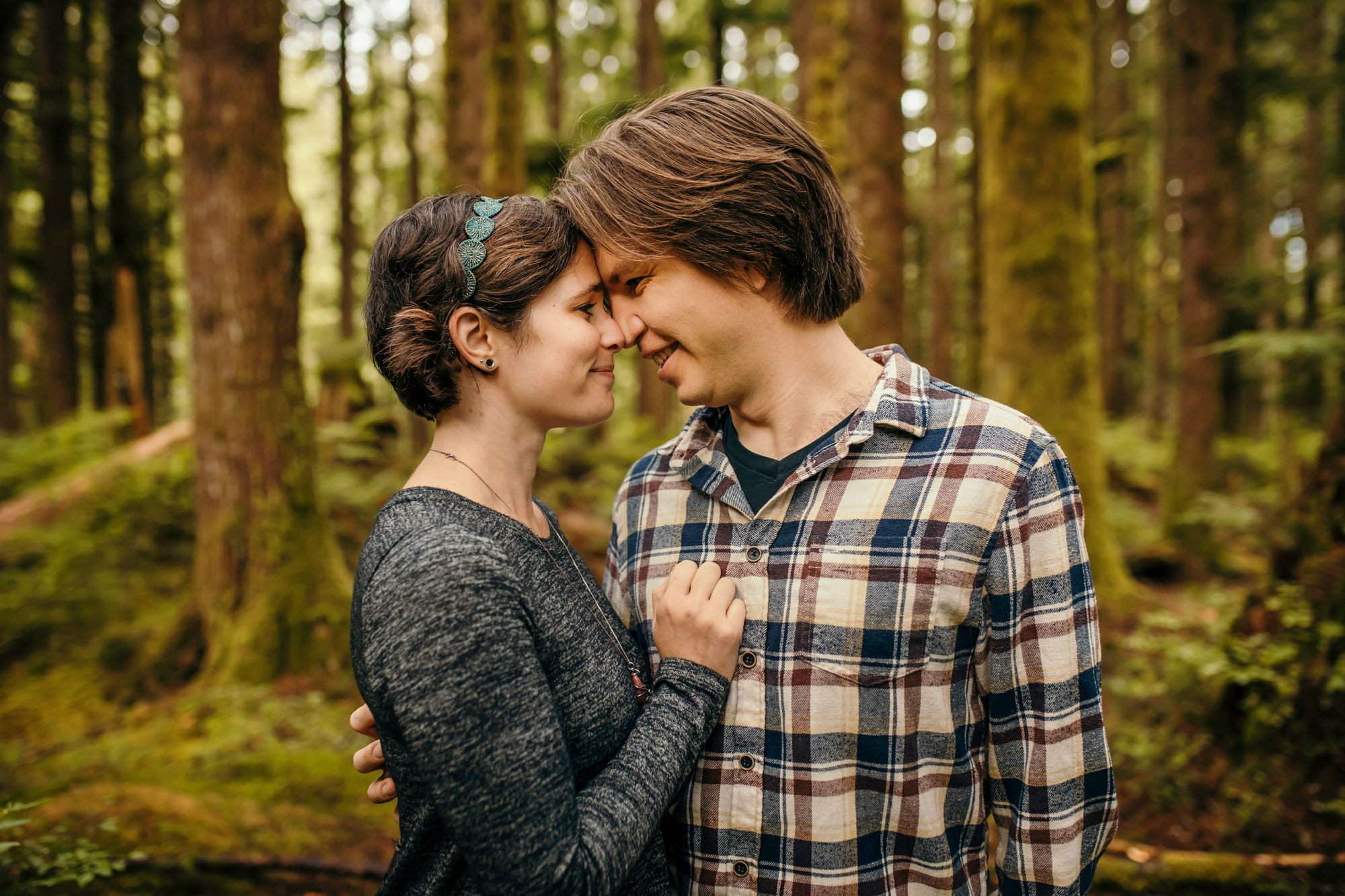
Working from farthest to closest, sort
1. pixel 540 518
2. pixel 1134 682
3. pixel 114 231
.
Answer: pixel 114 231
pixel 1134 682
pixel 540 518

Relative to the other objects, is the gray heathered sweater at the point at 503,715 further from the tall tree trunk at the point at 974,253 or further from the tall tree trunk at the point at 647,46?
the tall tree trunk at the point at 647,46

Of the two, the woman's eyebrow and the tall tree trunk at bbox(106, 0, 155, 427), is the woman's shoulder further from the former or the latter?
the tall tree trunk at bbox(106, 0, 155, 427)

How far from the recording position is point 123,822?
3.17m

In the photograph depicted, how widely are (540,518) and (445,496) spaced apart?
Result: 0.35 metres

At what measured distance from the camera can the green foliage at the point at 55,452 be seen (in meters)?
9.04

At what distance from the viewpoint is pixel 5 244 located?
12.4 metres

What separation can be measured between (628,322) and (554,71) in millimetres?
15220

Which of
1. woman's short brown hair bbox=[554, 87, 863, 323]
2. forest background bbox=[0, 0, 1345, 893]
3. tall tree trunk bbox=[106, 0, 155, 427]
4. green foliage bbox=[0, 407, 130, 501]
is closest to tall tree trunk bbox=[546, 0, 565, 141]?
forest background bbox=[0, 0, 1345, 893]

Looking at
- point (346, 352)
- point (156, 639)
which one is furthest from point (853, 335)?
point (346, 352)

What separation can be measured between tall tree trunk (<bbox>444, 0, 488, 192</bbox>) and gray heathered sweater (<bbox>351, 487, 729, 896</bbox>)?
749cm

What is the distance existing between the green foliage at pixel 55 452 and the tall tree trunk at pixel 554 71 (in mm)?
8516

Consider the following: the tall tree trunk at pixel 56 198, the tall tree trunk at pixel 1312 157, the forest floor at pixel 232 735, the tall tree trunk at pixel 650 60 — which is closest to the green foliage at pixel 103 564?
the forest floor at pixel 232 735

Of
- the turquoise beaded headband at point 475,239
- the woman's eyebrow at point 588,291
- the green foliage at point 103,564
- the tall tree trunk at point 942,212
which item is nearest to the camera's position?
the turquoise beaded headband at point 475,239

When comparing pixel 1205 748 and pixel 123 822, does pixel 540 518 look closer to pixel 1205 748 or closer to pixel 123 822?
pixel 123 822
